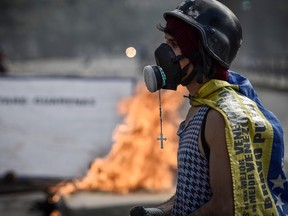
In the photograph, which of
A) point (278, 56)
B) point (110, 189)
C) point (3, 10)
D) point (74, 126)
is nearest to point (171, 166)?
point (110, 189)

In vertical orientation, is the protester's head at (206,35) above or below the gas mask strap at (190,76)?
above

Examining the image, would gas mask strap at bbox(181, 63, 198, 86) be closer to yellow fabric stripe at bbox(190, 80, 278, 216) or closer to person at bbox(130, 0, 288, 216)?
person at bbox(130, 0, 288, 216)

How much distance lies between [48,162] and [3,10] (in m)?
47.6

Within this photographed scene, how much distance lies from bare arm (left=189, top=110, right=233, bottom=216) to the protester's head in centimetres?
29

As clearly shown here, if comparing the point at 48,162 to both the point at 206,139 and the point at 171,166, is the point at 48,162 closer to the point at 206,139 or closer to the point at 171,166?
the point at 171,166

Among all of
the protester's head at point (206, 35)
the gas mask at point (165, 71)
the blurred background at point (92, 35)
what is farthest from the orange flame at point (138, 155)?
the blurred background at point (92, 35)

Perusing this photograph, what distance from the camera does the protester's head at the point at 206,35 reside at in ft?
7.45

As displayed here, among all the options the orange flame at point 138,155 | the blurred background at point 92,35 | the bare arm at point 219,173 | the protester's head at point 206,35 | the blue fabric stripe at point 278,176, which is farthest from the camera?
the blurred background at point 92,35

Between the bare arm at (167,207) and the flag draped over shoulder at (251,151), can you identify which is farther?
the bare arm at (167,207)

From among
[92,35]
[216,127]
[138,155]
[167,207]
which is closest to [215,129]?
[216,127]

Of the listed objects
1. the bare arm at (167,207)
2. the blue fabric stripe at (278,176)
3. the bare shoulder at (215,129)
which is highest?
the bare shoulder at (215,129)

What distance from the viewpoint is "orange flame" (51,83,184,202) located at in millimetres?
7133

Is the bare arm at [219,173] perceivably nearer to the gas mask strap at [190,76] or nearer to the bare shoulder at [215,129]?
the bare shoulder at [215,129]

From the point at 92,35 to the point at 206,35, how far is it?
2673 inches
